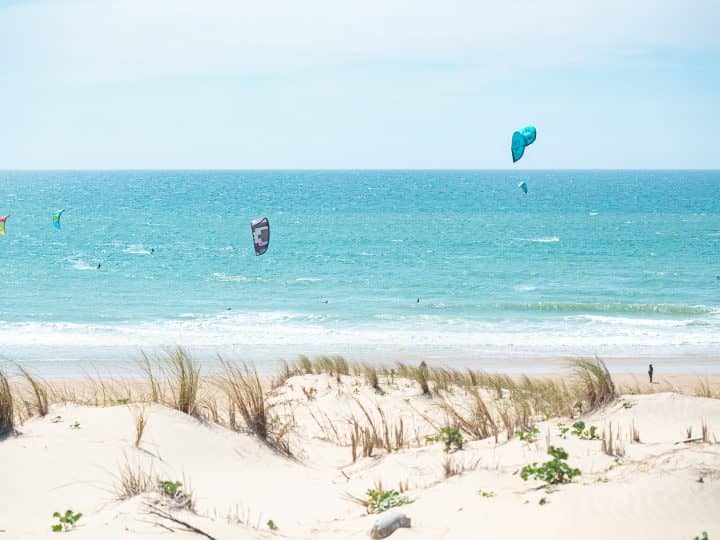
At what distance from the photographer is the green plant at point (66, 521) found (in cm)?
478

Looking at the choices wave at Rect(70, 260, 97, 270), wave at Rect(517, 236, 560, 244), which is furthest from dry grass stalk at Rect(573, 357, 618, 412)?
wave at Rect(517, 236, 560, 244)

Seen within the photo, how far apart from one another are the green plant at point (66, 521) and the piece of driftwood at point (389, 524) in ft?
6.04

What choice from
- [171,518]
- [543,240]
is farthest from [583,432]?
[543,240]

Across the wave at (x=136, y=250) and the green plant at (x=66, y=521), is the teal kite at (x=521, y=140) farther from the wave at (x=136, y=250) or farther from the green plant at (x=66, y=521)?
the wave at (x=136, y=250)

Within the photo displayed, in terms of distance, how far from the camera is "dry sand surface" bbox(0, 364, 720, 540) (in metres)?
4.79

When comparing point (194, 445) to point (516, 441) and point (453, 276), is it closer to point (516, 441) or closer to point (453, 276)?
point (516, 441)

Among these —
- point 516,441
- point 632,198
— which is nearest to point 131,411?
point 516,441

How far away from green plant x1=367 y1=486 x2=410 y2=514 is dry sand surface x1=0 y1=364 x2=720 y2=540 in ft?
0.34

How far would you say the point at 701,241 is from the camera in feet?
171

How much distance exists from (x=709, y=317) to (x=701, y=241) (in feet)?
88.6

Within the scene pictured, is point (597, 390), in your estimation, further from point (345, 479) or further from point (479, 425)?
point (345, 479)

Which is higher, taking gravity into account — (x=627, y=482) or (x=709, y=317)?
(x=627, y=482)

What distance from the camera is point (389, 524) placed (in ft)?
16.2

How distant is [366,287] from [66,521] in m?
29.7
